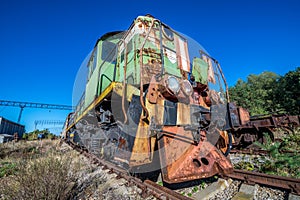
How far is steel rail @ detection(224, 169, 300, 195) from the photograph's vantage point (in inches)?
73.0

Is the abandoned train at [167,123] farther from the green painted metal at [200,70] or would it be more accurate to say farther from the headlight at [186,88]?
the green painted metal at [200,70]

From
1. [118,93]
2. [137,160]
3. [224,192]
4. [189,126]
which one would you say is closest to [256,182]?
[224,192]

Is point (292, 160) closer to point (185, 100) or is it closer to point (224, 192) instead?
point (224, 192)

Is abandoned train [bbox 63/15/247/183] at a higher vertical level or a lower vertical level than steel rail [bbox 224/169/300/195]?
higher

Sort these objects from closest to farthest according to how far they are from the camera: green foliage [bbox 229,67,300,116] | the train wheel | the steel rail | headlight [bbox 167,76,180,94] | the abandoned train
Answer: the steel rail, the abandoned train, headlight [bbox 167,76,180,94], the train wheel, green foliage [bbox 229,67,300,116]

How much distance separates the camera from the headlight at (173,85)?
2.39 m

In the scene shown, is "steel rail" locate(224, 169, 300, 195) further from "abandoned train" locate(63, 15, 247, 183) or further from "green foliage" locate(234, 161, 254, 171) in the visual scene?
"green foliage" locate(234, 161, 254, 171)

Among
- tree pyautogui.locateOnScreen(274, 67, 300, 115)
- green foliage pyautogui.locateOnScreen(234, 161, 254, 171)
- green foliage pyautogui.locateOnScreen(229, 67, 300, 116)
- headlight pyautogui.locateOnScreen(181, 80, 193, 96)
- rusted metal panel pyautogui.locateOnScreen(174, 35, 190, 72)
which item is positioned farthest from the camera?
green foliage pyautogui.locateOnScreen(229, 67, 300, 116)

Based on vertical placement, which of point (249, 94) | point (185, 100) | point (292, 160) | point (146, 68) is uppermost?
point (249, 94)

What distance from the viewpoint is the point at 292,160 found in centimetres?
276

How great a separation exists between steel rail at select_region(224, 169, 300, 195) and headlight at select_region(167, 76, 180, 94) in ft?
4.67

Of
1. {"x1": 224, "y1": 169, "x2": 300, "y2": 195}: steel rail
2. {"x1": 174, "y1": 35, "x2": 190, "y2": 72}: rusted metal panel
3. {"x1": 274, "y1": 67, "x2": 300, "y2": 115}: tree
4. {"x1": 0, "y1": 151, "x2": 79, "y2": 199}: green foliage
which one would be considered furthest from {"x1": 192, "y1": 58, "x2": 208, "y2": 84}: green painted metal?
{"x1": 274, "y1": 67, "x2": 300, "y2": 115}: tree

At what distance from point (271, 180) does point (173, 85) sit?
1.69 metres

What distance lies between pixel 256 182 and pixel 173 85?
1611mm
